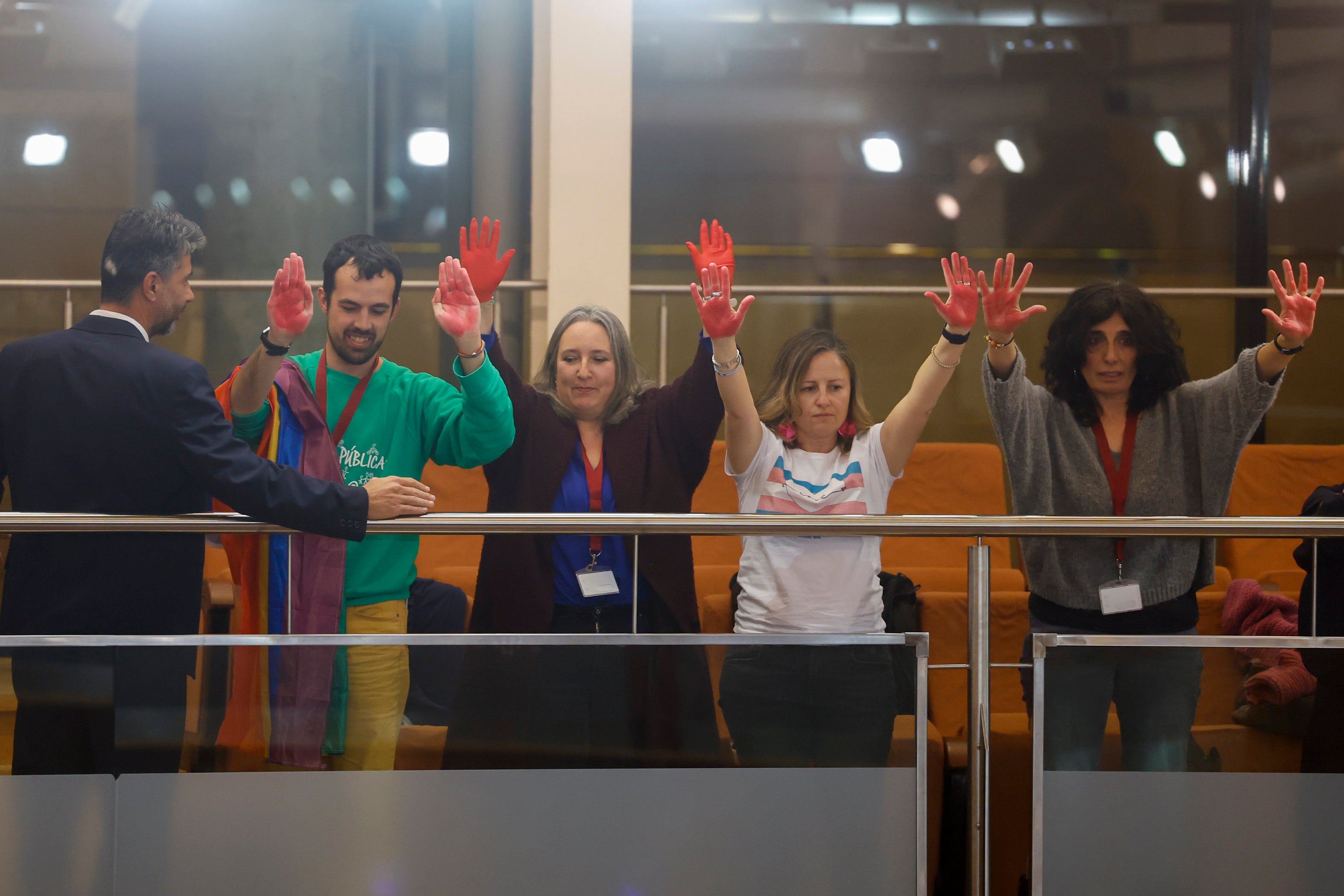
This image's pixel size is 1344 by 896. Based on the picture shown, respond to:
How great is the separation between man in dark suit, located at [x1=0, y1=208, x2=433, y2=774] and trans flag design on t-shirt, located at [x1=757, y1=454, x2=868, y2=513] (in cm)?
69

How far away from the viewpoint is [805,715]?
1910 mm

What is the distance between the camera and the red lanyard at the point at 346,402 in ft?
7.35

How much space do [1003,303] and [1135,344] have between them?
29 centimetres

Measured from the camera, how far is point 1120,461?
2.23 metres

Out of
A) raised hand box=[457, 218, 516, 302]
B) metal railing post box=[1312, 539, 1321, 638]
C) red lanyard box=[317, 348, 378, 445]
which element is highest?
raised hand box=[457, 218, 516, 302]

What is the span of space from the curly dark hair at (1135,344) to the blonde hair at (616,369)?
0.89m

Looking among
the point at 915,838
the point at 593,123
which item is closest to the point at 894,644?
the point at 915,838

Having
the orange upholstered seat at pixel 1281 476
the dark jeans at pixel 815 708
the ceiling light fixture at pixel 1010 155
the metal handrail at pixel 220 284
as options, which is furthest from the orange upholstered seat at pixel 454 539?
the ceiling light fixture at pixel 1010 155

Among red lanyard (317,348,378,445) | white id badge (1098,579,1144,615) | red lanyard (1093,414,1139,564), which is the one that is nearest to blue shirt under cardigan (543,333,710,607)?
red lanyard (317,348,378,445)

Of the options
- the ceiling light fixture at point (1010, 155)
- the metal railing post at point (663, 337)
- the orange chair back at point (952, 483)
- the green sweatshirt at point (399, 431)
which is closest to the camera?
the green sweatshirt at point (399, 431)

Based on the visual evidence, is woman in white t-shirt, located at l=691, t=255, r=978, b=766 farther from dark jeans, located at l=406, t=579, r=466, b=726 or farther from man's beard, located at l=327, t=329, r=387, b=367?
man's beard, located at l=327, t=329, r=387, b=367

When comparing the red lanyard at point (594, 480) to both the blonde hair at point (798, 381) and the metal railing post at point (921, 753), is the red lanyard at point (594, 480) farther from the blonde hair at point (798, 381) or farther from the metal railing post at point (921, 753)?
the metal railing post at point (921, 753)

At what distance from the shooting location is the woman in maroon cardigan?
6.18 ft

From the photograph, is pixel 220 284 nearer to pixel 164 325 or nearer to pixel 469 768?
pixel 164 325
